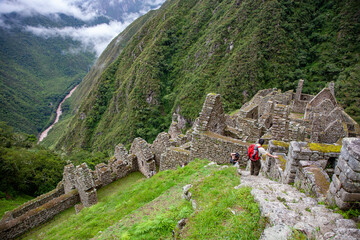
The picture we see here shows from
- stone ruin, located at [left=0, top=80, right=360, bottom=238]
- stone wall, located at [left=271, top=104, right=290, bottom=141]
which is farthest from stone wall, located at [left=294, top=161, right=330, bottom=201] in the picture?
stone wall, located at [left=271, top=104, right=290, bottom=141]

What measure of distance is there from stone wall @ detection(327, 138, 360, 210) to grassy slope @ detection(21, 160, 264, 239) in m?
1.64

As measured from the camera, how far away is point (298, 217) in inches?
148

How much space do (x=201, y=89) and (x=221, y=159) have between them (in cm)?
9475

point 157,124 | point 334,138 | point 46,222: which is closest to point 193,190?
point 46,222

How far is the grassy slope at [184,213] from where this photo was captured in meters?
4.08

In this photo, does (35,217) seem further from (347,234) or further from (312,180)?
(347,234)

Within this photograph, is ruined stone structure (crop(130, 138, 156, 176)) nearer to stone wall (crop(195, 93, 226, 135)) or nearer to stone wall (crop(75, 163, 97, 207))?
stone wall (crop(75, 163, 97, 207))

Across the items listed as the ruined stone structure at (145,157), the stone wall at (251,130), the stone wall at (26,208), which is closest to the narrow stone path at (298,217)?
the stone wall at (251,130)

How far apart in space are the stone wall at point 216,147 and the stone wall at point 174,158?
0.81 meters

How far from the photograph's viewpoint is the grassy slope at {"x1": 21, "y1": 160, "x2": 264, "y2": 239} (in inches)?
161

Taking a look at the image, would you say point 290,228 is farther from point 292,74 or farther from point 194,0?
point 194,0

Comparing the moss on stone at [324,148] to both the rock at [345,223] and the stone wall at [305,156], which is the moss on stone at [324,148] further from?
the rock at [345,223]

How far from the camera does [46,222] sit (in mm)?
12133

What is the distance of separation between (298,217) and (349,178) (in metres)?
1.22
